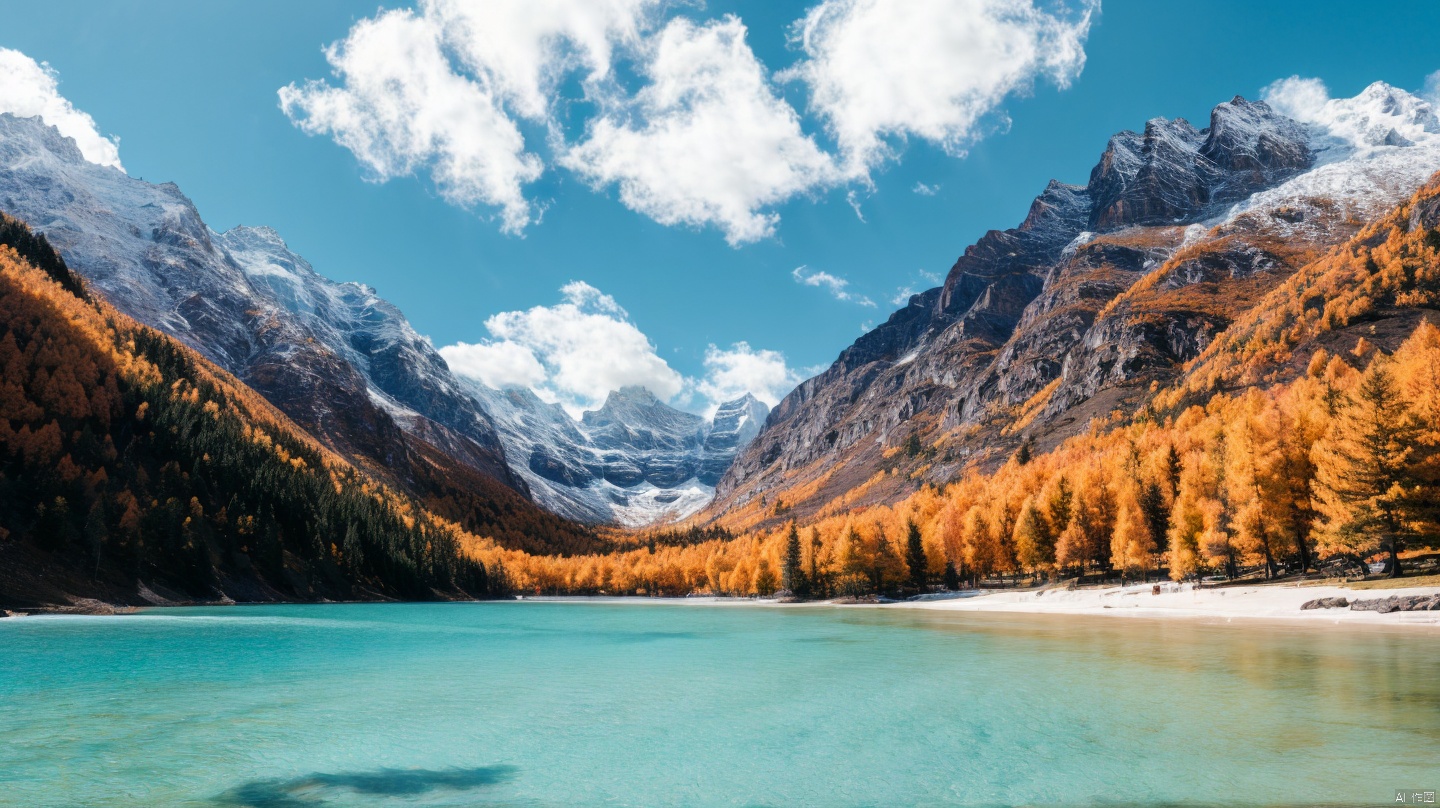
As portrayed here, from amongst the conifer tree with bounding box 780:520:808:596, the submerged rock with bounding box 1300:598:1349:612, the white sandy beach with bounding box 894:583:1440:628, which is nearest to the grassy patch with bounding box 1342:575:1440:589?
the white sandy beach with bounding box 894:583:1440:628

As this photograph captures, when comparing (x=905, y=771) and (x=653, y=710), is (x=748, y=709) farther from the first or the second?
(x=905, y=771)

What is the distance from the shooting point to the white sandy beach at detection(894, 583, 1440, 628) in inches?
1798

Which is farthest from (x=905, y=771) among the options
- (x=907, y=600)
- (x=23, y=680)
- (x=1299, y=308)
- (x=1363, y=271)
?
(x=1363, y=271)

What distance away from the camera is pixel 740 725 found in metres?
25.1

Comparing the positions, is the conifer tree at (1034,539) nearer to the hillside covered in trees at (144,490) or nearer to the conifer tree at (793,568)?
the conifer tree at (793,568)

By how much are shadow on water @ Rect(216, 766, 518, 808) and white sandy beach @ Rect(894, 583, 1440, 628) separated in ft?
179

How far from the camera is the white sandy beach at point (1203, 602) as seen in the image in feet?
150

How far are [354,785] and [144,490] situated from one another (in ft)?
389

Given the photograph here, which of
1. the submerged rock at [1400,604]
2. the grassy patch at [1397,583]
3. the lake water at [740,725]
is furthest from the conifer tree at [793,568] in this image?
the submerged rock at [1400,604]

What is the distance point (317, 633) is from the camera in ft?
204

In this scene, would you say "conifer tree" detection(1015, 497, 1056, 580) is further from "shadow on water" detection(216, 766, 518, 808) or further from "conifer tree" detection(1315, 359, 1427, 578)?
"shadow on water" detection(216, 766, 518, 808)

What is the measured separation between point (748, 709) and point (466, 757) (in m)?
11.9

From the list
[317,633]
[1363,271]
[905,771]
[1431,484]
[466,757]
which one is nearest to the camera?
[905,771]

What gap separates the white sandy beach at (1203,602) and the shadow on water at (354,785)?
2147 inches
